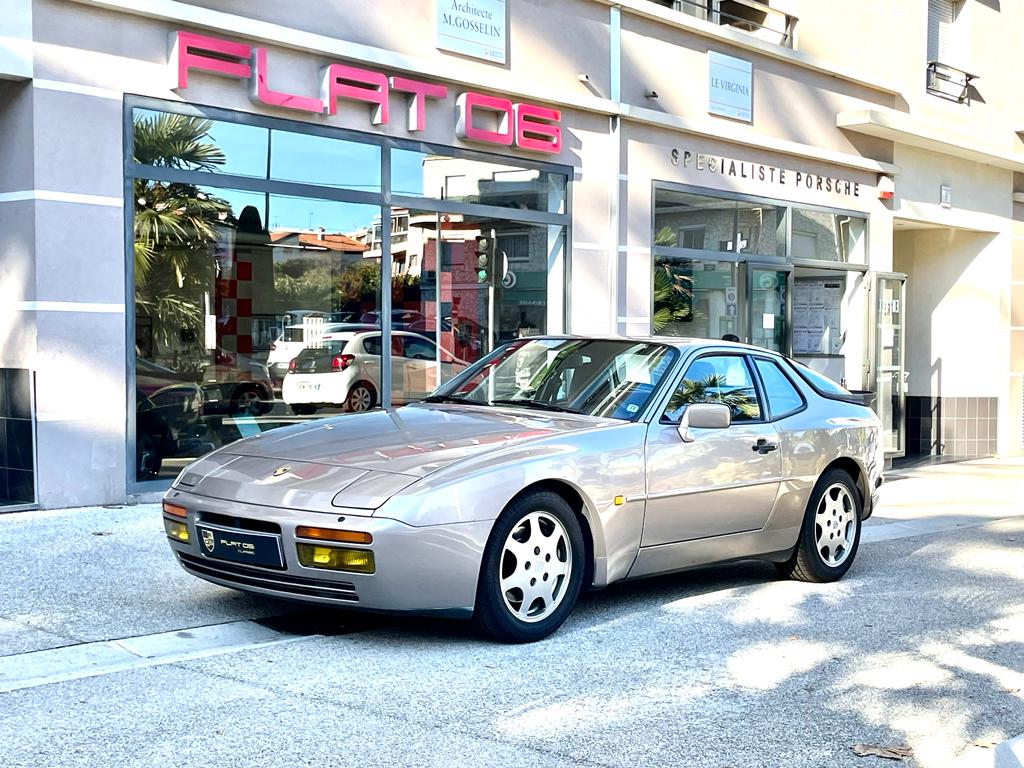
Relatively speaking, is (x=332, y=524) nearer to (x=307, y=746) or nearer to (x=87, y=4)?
(x=307, y=746)

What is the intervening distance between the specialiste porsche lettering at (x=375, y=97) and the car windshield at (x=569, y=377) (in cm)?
368

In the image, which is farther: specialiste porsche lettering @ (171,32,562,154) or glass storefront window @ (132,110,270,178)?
specialiste porsche lettering @ (171,32,562,154)

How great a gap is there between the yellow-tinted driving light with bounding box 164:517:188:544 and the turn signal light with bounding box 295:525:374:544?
0.77 m

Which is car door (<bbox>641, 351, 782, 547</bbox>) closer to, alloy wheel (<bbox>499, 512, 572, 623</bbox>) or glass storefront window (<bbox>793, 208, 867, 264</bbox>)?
alloy wheel (<bbox>499, 512, 572, 623</bbox>)

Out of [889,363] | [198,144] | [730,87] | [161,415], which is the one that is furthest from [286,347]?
[889,363]

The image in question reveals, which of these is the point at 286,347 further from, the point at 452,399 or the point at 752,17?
the point at 752,17

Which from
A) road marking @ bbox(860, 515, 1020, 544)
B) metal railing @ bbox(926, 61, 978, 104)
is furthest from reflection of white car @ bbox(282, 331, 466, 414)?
metal railing @ bbox(926, 61, 978, 104)

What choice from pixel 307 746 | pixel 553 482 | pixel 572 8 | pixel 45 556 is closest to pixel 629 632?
pixel 553 482

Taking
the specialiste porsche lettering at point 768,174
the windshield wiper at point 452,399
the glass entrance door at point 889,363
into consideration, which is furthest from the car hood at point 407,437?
the glass entrance door at point 889,363

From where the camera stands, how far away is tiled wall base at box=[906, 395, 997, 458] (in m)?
18.6

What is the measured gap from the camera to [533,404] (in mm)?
6770

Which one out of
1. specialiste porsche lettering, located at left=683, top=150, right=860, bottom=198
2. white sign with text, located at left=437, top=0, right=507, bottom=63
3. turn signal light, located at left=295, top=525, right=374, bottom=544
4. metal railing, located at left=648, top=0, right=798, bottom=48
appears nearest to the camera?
turn signal light, located at left=295, top=525, right=374, bottom=544

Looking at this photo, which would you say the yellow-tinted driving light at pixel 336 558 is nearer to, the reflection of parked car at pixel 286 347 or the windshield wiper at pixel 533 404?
the windshield wiper at pixel 533 404

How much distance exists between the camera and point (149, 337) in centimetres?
938
